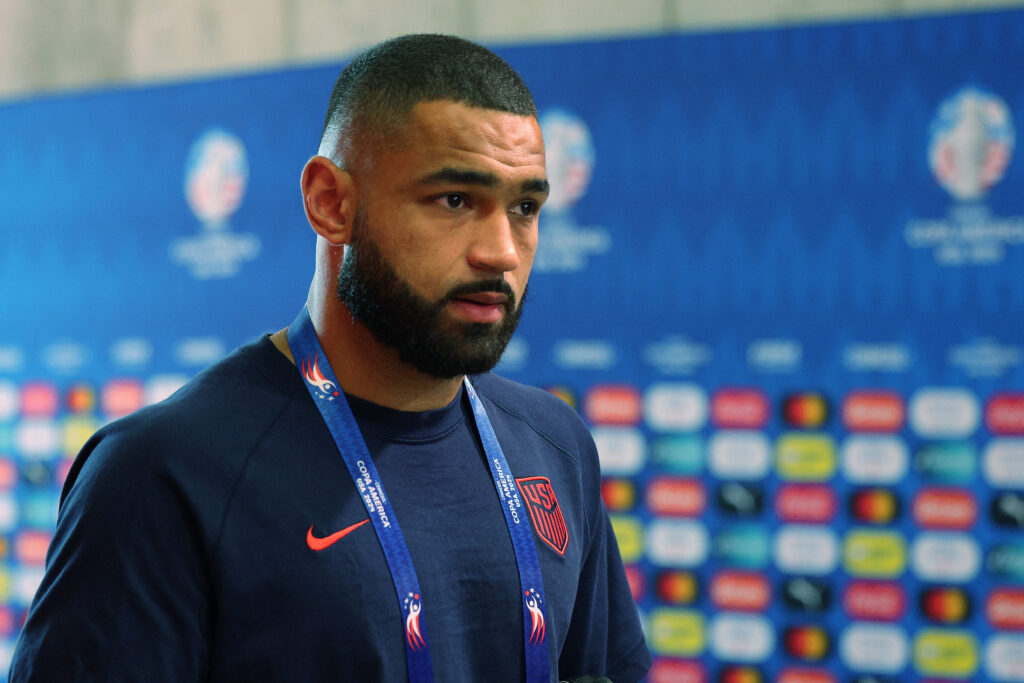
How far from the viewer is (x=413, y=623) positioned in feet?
2.79

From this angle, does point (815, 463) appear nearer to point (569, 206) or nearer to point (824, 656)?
point (824, 656)

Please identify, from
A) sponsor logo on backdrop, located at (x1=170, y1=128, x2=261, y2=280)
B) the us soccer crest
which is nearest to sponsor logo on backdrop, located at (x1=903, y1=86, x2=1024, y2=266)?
the us soccer crest

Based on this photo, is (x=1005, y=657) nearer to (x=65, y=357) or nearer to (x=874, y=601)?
(x=874, y=601)

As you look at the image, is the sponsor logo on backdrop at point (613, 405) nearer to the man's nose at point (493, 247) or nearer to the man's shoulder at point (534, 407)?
the man's shoulder at point (534, 407)

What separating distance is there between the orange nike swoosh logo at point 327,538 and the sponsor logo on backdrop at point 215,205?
5.15 ft

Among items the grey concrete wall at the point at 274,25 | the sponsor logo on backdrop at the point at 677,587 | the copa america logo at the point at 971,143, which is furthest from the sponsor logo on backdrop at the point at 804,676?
the grey concrete wall at the point at 274,25

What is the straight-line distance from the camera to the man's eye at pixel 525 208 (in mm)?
935

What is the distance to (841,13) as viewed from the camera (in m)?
1.95

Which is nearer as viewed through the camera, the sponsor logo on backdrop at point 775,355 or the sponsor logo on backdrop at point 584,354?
the sponsor logo on backdrop at point 775,355

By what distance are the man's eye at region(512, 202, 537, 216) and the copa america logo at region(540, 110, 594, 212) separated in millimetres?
1138

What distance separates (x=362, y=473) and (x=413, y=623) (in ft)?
0.47

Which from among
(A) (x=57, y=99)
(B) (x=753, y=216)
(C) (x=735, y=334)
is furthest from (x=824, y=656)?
(A) (x=57, y=99)

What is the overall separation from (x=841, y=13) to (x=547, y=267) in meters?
0.80

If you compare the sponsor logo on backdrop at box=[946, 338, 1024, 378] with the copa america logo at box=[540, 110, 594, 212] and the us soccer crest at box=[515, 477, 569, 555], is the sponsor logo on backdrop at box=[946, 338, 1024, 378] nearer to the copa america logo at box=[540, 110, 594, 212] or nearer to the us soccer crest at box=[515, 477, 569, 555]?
the copa america logo at box=[540, 110, 594, 212]
